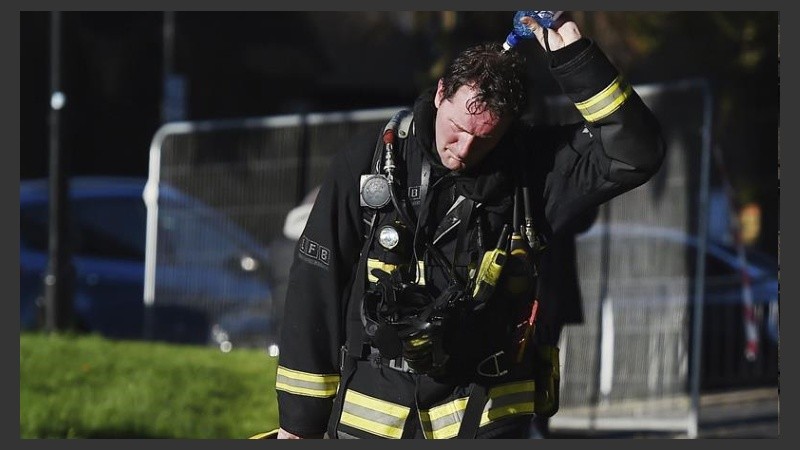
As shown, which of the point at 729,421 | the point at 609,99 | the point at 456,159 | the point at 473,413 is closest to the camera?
the point at 609,99

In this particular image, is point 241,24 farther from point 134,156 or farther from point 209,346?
point 209,346

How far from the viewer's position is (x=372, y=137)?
4012mm

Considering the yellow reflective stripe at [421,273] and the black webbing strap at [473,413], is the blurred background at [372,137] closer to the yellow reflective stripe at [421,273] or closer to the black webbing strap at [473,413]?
the yellow reflective stripe at [421,273]

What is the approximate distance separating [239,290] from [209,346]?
22.7 inches

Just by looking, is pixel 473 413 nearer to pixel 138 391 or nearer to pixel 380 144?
pixel 380 144

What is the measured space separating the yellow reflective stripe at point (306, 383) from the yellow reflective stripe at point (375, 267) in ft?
1.16

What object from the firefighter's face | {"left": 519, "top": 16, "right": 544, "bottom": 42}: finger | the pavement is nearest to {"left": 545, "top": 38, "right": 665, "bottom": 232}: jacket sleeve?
{"left": 519, "top": 16, "right": 544, "bottom": 42}: finger

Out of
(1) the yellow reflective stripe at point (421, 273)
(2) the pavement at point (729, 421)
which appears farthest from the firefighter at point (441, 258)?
(2) the pavement at point (729, 421)

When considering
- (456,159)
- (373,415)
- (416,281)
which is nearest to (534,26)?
(456,159)

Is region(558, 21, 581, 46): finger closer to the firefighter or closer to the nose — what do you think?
the firefighter

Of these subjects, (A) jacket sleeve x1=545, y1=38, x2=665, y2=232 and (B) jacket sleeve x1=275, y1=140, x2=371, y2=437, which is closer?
(A) jacket sleeve x1=545, y1=38, x2=665, y2=232

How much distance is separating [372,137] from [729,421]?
6114 mm

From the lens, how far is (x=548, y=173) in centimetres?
401

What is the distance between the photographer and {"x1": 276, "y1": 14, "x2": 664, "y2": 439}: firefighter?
12.4 ft
